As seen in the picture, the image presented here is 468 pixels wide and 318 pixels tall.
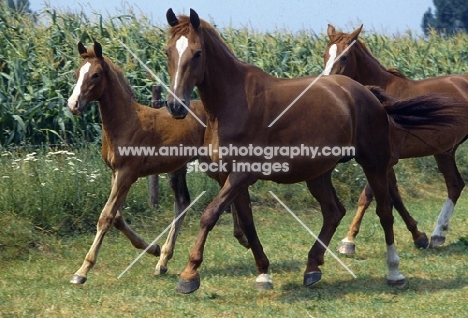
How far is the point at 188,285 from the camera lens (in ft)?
21.9

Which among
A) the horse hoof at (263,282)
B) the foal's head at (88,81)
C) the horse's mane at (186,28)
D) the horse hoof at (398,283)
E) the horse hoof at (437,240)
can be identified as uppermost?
the horse's mane at (186,28)

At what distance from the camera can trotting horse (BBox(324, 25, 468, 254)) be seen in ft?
31.0

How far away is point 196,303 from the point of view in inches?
265

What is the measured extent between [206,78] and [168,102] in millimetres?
735

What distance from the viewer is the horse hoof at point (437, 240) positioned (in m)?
9.57

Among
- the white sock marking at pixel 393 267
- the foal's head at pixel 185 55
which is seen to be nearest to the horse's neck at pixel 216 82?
the foal's head at pixel 185 55

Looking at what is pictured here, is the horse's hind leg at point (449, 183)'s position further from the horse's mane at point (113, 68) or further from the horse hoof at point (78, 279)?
the horse hoof at point (78, 279)

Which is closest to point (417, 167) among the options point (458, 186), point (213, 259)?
point (458, 186)

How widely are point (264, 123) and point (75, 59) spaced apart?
22.3 ft

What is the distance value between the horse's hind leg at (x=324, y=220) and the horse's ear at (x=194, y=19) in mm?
2170

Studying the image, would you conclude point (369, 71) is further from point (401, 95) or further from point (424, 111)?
point (424, 111)

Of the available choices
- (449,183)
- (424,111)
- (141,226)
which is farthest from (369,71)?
(141,226)

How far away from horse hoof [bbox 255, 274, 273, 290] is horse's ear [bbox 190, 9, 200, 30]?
2268 mm

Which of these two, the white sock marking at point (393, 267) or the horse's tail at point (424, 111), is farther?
the horse's tail at point (424, 111)
